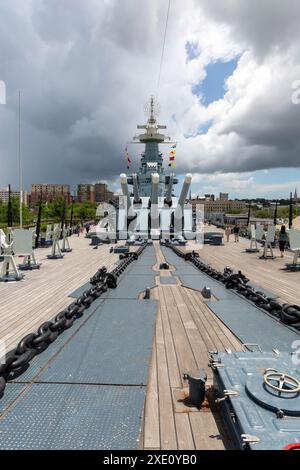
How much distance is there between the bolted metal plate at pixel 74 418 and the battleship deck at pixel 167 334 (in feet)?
0.21

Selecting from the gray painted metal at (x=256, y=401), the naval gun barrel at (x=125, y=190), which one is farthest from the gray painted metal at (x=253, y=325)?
the naval gun barrel at (x=125, y=190)

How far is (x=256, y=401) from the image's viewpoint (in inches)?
65.6

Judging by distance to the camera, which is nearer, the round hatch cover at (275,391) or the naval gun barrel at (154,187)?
the round hatch cover at (275,391)

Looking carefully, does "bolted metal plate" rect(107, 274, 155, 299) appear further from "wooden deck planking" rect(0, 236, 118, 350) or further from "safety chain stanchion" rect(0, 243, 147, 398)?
"wooden deck planking" rect(0, 236, 118, 350)

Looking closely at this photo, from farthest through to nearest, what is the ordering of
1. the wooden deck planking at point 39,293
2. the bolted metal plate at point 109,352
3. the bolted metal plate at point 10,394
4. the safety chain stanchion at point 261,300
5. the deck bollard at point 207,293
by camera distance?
the deck bollard at point 207,293 → the wooden deck planking at point 39,293 → the safety chain stanchion at point 261,300 → the bolted metal plate at point 109,352 → the bolted metal plate at point 10,394

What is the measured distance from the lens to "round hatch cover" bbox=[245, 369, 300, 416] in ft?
5.30

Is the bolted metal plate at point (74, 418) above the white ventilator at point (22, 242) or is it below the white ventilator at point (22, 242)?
below

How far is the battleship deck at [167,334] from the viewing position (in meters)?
1.71

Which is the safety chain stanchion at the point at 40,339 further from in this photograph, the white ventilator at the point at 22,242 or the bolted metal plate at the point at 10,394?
the white ventilator at the point at 22,242

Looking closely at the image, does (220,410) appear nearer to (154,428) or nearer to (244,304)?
(154,428)

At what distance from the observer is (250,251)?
11.1 m

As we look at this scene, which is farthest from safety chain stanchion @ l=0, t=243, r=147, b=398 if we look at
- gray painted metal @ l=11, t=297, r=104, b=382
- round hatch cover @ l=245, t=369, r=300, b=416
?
round hatch cover @ l=245, t=369, r=300, b=416

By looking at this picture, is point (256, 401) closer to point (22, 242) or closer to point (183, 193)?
point (22, 242)
